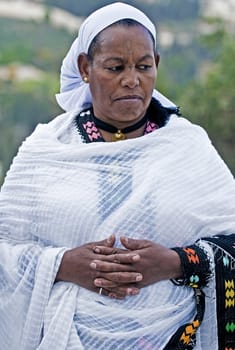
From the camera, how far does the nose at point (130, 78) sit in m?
2.81

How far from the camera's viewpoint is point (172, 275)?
277 centimetres

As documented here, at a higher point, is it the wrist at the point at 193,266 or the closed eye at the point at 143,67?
the closed eye at the point at 143,67

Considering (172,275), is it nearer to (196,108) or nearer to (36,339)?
(36,339)

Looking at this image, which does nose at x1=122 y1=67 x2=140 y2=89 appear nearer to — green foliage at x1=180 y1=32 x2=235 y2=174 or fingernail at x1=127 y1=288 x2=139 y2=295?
fingernail at x1=127 y1=288 x2=139 y2=295

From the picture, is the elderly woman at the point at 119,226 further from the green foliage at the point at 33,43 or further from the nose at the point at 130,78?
the green foliage at the point at 33,43

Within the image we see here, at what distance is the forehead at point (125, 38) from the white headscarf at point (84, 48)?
0.07 ft

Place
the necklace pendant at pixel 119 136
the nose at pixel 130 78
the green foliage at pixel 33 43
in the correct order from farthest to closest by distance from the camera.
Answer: the green foliage at pixel 33 43, the necklace pendant at pixel 119 136, the nose at pixel 130 78

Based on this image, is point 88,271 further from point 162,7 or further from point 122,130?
point 162,7

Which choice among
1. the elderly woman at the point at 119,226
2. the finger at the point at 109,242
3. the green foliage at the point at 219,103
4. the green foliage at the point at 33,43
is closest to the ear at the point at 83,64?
the elderly woman at the point at 119,226

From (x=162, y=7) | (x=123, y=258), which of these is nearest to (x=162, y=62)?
(x=123, y=258)

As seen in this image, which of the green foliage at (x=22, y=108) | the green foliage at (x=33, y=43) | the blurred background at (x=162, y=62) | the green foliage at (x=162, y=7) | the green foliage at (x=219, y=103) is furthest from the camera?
the green foliage at (x=162, y=7)

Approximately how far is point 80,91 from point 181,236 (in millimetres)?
610

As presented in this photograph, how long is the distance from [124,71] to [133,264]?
58 cm

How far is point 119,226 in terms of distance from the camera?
110 inches
